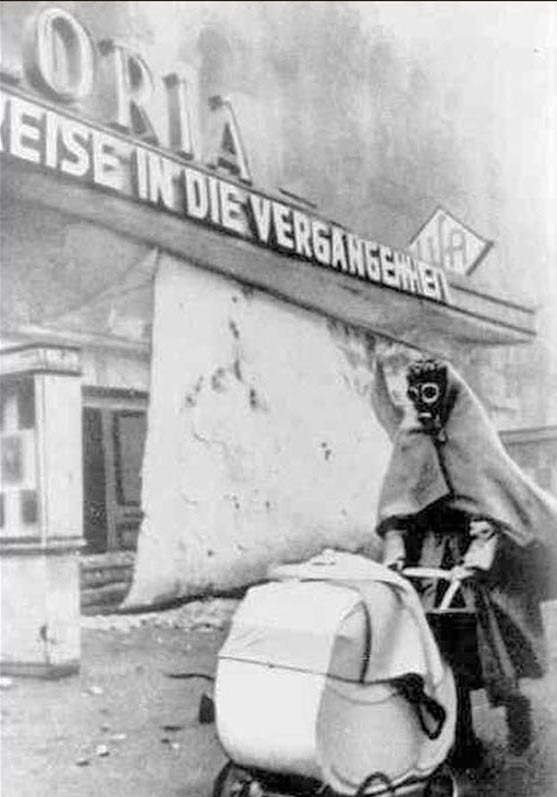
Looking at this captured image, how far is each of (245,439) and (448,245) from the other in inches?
39.2

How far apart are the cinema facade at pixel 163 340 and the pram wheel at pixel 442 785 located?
86cm

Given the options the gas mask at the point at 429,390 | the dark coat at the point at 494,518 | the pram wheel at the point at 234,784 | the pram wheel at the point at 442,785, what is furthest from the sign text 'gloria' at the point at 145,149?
the pram wheel at the point at 234,784

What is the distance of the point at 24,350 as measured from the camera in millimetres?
3383

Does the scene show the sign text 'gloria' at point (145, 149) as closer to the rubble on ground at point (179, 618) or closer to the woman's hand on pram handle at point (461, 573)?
the woman's hand on pram handle at point (461, 573)

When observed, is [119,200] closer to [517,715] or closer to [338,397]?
[338,397]

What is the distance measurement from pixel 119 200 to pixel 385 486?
4.36 feet

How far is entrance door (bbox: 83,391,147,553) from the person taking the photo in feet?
11.1

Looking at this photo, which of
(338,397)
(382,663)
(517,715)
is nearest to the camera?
(382,663)

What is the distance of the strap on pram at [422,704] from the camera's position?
2.74 m

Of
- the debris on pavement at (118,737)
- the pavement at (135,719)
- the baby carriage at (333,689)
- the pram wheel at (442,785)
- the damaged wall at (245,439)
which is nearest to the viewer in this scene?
the baby carriage at (333,689)

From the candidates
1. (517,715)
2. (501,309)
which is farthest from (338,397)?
(517,715)

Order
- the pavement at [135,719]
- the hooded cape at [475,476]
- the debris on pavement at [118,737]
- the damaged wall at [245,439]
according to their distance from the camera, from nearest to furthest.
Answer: the hooded cape at [475,476] → the pavement at [135,719] → the debris on pavement at [118,737] → the damaged wall at [245,439]

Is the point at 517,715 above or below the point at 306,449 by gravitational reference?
below

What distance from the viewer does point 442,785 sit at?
9.51 feet
